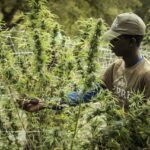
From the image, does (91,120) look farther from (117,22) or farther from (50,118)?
(117,22)

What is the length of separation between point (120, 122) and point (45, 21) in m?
0.81

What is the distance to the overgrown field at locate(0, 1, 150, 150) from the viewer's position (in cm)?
301

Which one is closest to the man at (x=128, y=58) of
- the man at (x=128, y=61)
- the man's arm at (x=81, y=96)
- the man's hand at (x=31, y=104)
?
the man at (x=128, y=61)

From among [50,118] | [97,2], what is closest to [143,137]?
[50,118]

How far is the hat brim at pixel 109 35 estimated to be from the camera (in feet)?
10.5

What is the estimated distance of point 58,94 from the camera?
3.43 m

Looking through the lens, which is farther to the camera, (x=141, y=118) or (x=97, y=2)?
(x=97, y=2)

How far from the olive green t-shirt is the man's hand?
531 millimetres

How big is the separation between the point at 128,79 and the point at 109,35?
0.47 m

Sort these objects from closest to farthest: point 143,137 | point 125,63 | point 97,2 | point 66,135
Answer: point 143,137
point 66,135
point 125,63
point 97,2

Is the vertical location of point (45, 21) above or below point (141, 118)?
above

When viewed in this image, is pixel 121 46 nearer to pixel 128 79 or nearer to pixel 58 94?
pixel 128 79

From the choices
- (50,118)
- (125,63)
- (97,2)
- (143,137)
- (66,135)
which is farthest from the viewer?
(97,2)

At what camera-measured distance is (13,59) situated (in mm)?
3418
